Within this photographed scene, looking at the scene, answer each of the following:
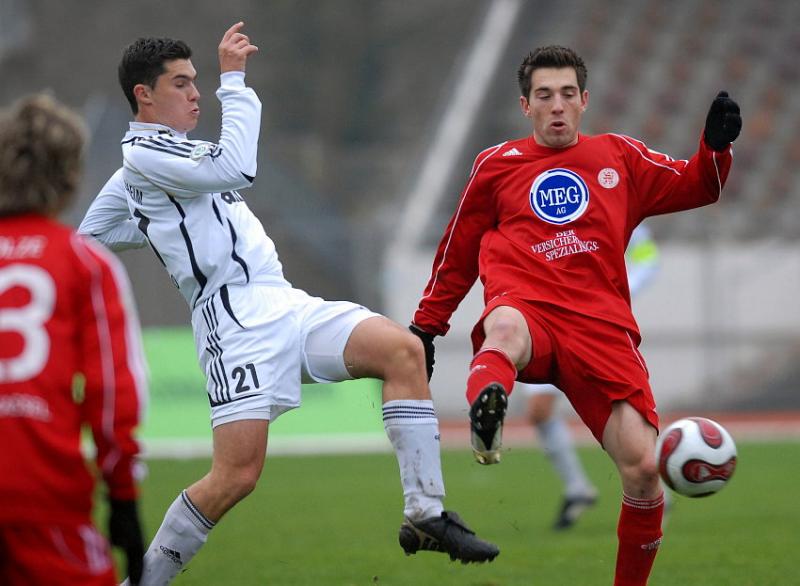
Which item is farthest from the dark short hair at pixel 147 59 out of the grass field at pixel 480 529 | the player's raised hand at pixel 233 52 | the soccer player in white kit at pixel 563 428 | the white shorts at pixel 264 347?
the soccer player in white kit at pixel 563 428

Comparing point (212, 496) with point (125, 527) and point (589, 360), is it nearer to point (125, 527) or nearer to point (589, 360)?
point (125, 527)

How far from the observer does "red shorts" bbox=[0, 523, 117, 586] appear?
12.1 feet

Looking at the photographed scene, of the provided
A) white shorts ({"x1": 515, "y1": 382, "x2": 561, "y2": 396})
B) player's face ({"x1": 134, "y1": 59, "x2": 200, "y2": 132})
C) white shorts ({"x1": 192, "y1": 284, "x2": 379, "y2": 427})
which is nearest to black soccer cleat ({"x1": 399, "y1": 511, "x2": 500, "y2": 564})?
white shorts ({"x1": 192, "y1": 284, "x2": 379, "y2": 427})

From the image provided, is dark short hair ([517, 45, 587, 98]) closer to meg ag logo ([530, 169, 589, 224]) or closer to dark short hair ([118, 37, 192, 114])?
meg ag logo ([530, 169, 589, 224])

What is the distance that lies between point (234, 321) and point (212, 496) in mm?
705

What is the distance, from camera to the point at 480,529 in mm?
9484

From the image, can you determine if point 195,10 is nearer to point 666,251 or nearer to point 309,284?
point 309,284

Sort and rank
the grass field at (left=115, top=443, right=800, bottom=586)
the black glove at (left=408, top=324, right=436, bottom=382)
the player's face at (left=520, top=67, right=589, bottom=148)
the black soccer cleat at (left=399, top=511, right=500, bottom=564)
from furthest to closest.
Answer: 1. the grass field at (left=115, top=443, right=800, bottom=586)
2. the black glove at (left=408, top=324, right=436, bottom=382)
3. the player's face at (left=520, top=67, right=589, bottom=148)
4. the black soccer cleat at (left=399, top=511, right=500, bottom=564)

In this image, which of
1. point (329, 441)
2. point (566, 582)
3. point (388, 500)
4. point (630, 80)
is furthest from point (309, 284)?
point (566, 582)

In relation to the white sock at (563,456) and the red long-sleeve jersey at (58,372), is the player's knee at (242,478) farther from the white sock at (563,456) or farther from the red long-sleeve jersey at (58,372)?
Answer: the white sock at (563,456)

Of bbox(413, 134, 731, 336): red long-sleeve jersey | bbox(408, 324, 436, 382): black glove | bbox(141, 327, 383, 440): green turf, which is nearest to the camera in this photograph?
bbox(413, 134, 731, 336): red long-sleeve jersey

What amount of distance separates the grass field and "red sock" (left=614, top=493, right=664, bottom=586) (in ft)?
3.00

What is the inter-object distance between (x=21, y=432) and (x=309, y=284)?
1777 cm

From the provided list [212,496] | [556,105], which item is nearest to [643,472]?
[556,105]
